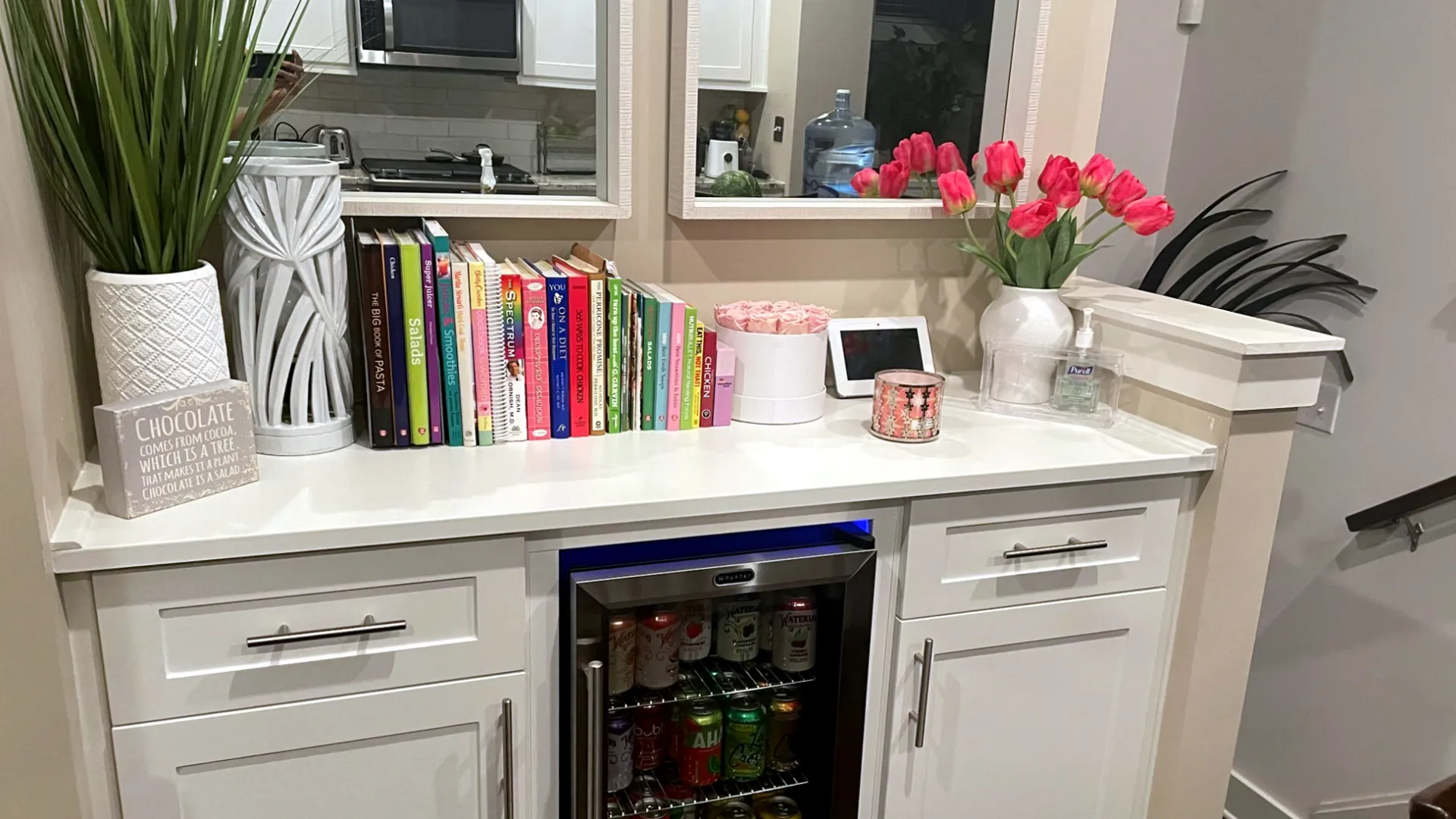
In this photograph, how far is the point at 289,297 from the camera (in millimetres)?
1301

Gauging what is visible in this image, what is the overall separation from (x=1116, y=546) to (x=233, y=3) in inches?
52.9

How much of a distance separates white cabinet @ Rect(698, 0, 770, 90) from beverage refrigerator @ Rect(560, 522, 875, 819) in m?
0.70

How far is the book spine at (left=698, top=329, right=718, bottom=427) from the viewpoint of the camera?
1507 millimetres

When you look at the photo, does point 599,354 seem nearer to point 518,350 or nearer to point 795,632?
point 518,350

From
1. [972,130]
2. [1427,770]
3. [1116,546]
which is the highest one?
[972,130]

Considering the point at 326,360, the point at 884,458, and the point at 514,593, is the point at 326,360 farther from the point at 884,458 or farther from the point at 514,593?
the point at 884,458

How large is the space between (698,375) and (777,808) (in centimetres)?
67

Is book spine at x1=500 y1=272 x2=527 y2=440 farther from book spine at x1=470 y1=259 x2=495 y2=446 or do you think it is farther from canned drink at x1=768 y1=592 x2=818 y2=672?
canned drink at x1=768 y1=592 x2=818 y2=672

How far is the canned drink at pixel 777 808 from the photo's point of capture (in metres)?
1.57

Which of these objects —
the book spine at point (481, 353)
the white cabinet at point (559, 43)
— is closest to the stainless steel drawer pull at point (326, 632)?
the book spine at point (481, 353)

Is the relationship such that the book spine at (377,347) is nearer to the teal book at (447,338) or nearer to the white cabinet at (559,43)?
the teal book at (447,338)

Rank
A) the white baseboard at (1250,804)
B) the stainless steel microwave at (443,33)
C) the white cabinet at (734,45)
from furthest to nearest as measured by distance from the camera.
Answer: the white baseboard at (1250,804), the stainless steel microwave at (443,33), the white cabinet at (734,45)

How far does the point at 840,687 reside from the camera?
4.67 feet

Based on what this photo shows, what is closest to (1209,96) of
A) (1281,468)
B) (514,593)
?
(1281,468)
